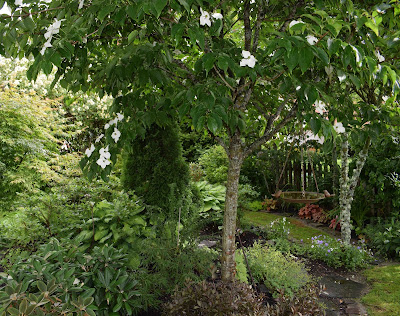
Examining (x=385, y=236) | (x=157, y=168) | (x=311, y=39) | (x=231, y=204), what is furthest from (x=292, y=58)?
(x=385, y=236)

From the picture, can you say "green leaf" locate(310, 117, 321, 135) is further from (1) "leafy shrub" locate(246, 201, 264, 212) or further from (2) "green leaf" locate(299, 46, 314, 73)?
(1) "leafy shrub" locate(246, 201, 264, 212)

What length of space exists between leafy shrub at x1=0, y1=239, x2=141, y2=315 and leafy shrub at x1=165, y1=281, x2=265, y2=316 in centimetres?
29

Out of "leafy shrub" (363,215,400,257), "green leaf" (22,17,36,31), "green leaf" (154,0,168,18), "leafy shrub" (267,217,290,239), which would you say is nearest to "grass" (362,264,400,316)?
"leafy shrub" (363,215,400,257)

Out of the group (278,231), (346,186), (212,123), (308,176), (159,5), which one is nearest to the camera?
(159,5)

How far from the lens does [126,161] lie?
3.82 metres

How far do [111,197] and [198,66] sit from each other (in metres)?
2.72

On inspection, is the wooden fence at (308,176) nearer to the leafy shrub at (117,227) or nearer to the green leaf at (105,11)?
the leafy shrub at (117,227)

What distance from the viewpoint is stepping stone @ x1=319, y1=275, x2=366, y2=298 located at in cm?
296

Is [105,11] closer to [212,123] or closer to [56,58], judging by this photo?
[56,58]

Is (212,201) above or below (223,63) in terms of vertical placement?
below

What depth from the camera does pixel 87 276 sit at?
2074 millimetres

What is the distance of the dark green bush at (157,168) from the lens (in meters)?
3.68

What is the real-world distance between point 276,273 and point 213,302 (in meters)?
1.22

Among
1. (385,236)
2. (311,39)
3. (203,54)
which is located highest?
(203,54)
